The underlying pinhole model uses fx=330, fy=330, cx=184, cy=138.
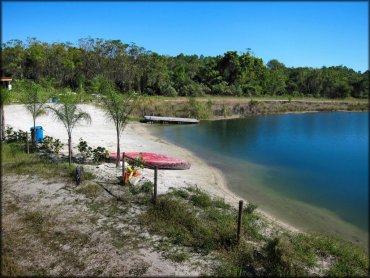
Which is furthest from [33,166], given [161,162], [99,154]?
[161,162]

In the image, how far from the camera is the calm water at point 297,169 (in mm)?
8914

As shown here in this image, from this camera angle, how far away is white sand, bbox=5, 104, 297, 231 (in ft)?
49.7

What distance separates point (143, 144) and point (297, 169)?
11.0 metres

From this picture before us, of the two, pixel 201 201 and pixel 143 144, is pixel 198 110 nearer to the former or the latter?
pixel 143 144

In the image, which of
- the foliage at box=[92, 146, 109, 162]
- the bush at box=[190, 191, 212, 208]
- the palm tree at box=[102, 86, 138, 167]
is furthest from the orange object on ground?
the bush at box=[190, 191, 212, 208]

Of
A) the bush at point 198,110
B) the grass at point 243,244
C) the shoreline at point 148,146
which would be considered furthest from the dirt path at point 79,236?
the bush at point 198,110

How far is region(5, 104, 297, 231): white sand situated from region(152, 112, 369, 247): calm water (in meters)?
1.03

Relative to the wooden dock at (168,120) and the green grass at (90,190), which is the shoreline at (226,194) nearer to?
the green grass at (90,190)

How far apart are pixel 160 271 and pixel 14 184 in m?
8.38

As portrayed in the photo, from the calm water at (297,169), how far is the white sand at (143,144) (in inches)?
40.6

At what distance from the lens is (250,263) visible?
8164 millimetres

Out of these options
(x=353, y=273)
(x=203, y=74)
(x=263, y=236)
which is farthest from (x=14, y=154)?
(x=203, y=74)

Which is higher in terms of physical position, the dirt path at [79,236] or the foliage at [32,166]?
the foliage at [32,166]

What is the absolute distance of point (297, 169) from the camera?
19.8m
